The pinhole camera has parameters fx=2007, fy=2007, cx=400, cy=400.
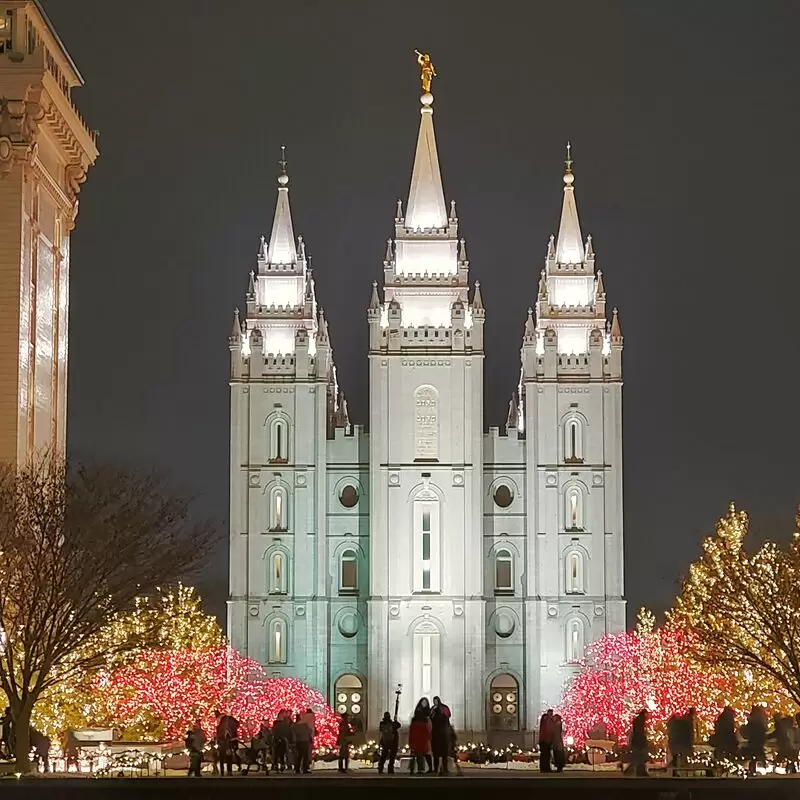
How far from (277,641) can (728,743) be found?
6023cm

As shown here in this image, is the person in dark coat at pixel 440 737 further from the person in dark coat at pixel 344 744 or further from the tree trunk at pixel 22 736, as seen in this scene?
the tree trunk at pixel 22 736

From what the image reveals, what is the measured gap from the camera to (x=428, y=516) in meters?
103

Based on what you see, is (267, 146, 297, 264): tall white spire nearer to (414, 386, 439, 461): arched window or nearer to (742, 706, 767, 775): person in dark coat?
(414, 386, 439, 461): arched window

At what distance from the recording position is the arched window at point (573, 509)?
4063 inches

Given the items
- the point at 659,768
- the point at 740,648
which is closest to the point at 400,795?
the point at 659,768

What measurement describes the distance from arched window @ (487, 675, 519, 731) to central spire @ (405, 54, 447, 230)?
79.4ft

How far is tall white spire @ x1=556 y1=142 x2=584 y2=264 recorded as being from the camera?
Result: 10894cm

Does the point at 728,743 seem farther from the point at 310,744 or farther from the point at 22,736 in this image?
the point at 22,736

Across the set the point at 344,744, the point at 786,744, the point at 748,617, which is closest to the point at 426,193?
the point at 748,617

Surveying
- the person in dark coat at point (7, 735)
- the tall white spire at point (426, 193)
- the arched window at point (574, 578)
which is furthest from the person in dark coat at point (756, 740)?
the tall white spire at point (426, 193)

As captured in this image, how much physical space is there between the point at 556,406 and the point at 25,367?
121 ft

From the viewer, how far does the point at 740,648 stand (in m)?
56.3

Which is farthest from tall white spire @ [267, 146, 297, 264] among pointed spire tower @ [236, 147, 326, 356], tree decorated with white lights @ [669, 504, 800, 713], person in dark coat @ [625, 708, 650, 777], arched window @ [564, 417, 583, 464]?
person in dark coat @ [625, 708, 650, 777]

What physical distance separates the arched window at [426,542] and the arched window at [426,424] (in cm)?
199
